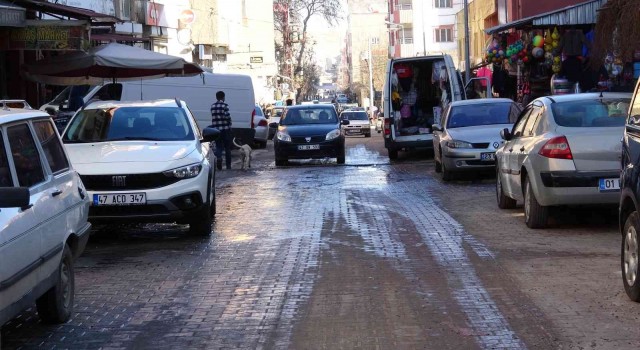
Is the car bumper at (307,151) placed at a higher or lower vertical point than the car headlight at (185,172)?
lower

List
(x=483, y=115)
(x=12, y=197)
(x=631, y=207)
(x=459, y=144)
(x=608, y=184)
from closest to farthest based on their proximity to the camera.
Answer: (x=12, y=197)
(x=631, y=207)
(x=608, y=184)
(x=459, y=144)
(x=483, y=115)

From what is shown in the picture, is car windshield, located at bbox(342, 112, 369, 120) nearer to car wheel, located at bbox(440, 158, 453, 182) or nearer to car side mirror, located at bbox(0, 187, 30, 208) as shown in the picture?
car wheel, located at bbox(440, 158, 453, 182)

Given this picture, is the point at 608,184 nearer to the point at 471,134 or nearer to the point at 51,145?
the point at 51,145

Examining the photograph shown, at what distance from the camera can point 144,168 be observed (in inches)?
458

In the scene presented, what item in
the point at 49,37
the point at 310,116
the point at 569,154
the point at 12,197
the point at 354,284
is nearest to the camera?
the point at 12,197

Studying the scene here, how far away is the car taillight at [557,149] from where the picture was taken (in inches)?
456

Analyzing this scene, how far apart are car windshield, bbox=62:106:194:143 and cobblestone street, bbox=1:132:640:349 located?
1.19 m

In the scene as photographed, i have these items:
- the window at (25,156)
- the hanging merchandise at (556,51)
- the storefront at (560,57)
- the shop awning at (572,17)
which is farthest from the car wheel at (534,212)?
the hanging merchandise at (556,51)

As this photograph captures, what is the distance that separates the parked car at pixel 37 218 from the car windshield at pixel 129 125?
183 inches

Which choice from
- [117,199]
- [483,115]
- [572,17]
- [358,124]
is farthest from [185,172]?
[358,124]

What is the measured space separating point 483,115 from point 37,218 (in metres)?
15.1

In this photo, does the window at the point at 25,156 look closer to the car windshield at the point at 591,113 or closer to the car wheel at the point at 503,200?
the car windshield at the point at 591,113

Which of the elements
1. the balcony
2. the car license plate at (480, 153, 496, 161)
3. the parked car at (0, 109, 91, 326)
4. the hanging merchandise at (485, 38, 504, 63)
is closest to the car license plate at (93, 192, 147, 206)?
the parked car at (0, 109, 91, 326)

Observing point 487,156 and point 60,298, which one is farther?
point 487,156
